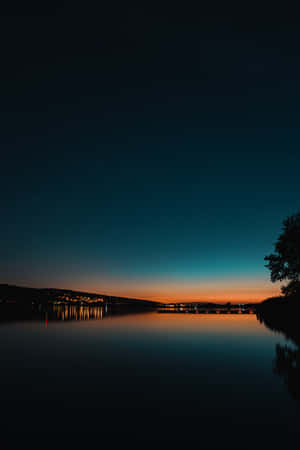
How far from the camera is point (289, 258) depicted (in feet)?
156

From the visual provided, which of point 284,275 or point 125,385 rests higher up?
point 284,275

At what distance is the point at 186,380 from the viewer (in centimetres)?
1398

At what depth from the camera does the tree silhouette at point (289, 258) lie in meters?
46.3

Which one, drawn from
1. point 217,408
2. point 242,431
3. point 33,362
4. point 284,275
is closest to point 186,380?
point 217,408

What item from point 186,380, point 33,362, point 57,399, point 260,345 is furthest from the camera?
point 260,345

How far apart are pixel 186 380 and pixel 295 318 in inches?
1331

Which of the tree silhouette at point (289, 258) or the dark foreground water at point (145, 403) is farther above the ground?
the tree silhouette at point (289, 258)

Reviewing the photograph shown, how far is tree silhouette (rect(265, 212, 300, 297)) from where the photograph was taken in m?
46.3

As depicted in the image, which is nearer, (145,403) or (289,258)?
(145,403)

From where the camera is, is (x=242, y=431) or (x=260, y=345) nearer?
(x=242, y=431)

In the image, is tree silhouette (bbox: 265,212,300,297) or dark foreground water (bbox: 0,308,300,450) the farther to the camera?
tree silhouette (bbox: 265,212,300,297)

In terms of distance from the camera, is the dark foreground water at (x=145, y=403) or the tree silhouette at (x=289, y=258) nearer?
the dark foreground water at (x=145, y=403)

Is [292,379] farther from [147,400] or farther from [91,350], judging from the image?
[91,350]

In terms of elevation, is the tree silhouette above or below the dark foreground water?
above
